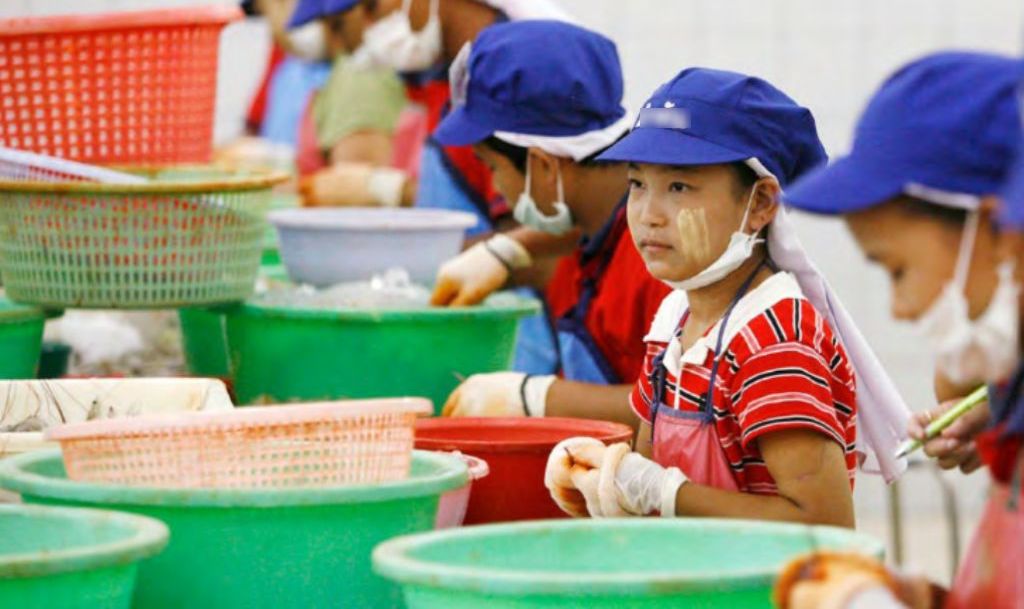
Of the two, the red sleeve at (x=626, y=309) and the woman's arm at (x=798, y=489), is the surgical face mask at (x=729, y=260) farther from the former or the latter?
the red sleeve at (x=626, y=309)

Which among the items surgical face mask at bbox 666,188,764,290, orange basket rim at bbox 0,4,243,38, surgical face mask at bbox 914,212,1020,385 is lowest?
surgical face mask at bbox 666,188,764,290

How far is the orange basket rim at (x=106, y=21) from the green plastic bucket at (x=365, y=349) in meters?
0.62

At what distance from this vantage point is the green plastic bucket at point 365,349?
3971 mm

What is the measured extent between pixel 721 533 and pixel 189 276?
1753 mm

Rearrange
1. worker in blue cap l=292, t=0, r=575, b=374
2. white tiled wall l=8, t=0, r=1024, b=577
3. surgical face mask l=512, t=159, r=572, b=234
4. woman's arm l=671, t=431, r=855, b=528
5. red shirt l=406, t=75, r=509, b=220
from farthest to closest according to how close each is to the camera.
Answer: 1. white tiled wall l=8, t=0, r=1024, b=577
2. red shirt l=406, t=75, r=509, b=220
3. worker in blue cap l=292, t=0, r=575, b=374
4. surgical face mask l=512, t=159, r=572, b=234
5. woman's arm l=671, t=431, r=855, b=528

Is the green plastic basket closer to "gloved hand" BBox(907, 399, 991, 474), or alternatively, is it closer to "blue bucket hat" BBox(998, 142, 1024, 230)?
"gloved hand" BBox(907, 399, 991, 474)

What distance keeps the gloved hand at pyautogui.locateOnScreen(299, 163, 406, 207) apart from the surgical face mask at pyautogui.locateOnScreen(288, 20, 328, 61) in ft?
4.82

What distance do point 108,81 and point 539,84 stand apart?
0.91 m

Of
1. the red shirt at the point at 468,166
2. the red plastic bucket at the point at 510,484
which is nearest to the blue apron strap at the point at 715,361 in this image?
the red plastic bucket at the point at 510,484

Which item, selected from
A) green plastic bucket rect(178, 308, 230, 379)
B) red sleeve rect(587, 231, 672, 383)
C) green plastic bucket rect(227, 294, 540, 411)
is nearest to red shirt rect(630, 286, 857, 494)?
red sleeve rect(587, 231, 672, 383)

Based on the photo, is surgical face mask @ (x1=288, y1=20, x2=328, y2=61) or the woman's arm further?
surgical face mask @ (x1=288, y1=20, x2=328, y2=61)

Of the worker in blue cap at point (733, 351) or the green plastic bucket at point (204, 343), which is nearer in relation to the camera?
the worker in blue cap at point (733, 351)

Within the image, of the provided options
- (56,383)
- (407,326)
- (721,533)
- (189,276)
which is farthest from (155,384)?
(721,533)

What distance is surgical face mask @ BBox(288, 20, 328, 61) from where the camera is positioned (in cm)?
720
